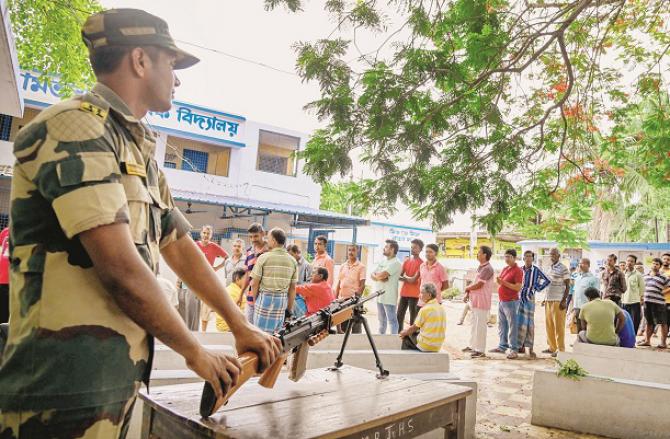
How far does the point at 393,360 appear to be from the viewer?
14.6 ft

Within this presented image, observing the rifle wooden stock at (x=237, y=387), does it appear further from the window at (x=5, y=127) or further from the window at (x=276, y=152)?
the window at (x=276, y=152)

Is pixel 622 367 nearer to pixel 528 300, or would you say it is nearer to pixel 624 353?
pixel 624 353

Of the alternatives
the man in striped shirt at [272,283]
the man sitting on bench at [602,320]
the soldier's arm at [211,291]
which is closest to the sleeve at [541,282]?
the man sitting on bench at [602,320]

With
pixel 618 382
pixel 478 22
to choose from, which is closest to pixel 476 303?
pixel 618 382

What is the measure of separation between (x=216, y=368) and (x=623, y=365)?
6.02 meters

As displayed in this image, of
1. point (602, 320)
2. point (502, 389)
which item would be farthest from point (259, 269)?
point (602, 320)

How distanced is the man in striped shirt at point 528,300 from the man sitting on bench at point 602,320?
65.1 inches

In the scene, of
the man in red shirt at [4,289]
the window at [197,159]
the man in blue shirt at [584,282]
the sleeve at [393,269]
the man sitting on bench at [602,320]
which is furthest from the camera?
the window at [197,159]

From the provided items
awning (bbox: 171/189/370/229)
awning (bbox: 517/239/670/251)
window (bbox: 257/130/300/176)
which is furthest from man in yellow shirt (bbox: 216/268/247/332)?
awning (bbox: 517/239/670/251)

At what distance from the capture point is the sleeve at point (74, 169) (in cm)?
98

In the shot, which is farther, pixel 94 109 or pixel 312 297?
pixel 312 297

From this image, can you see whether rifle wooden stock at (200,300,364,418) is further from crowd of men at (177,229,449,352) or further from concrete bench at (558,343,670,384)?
concrete bench at (558,343,670,384)

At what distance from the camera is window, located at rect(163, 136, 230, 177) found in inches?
607

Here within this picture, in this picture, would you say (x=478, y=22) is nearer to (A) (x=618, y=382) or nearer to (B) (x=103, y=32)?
(A) (x=618, y=382)
